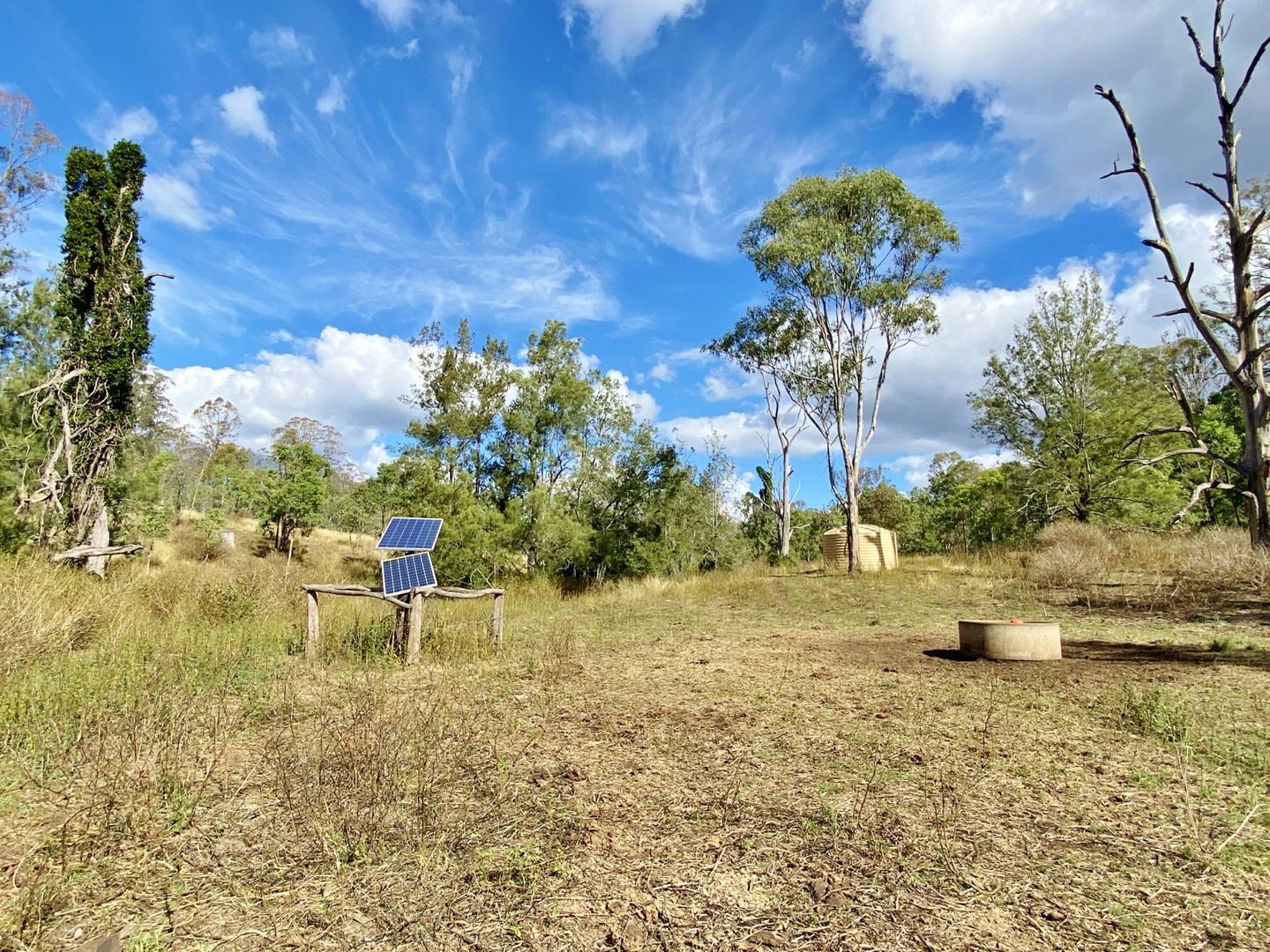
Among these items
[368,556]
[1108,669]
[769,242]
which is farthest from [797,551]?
[1108,669]

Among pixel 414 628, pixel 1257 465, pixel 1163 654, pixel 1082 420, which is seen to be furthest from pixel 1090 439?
pixel 414 628

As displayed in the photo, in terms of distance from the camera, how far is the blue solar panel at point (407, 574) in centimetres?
870

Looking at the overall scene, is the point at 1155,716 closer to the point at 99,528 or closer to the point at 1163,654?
the point at 1163,654

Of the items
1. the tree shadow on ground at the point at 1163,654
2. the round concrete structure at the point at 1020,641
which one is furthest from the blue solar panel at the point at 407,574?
the tree shadow on ground at the point at 1163,654

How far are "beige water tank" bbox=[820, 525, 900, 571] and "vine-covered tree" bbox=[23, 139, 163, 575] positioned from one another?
23375 millimetres

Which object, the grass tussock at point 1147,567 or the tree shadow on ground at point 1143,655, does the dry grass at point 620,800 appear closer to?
the tree shadow on ground at point 1143,655

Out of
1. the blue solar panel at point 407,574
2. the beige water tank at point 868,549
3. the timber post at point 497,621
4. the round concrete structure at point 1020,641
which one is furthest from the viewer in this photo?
the beige water tank at point 868,549

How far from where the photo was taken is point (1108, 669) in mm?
7332

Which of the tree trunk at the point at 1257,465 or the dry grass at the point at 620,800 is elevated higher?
the tree trunk at the point at 1257,465

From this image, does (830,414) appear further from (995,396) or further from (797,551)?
(797,551)

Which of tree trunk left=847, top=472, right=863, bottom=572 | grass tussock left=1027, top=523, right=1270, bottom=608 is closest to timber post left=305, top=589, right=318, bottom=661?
grass tussock left=1027, top=523, right=1270, bottom=608

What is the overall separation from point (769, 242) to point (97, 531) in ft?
74.4

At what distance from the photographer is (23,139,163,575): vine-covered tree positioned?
16484 mm

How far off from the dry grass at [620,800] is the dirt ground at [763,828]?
2 cm
